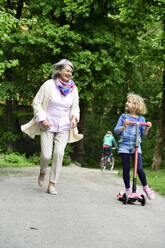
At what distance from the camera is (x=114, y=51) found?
1661 centimetres

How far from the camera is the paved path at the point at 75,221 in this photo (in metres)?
3.70

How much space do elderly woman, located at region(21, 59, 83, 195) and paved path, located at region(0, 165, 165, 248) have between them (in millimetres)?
584

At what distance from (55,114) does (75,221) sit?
2323 mm

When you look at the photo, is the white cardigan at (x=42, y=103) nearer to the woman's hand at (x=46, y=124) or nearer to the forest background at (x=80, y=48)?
the woman's hand at (x=46, y=124)

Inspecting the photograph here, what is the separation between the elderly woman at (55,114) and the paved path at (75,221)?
584mm

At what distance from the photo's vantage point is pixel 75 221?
447 centimetres

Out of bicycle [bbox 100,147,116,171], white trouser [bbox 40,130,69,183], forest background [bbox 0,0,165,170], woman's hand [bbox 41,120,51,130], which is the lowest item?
bicycle [bbox 100,147,116,171]

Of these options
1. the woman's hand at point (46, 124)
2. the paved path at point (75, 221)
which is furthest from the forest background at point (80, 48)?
the paved path at point (75, 221)

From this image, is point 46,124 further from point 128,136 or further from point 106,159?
point 106,159

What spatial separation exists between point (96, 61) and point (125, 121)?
1058 centimetres

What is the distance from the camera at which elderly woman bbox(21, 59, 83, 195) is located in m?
6.27

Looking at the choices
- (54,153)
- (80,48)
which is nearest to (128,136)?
(54,153)

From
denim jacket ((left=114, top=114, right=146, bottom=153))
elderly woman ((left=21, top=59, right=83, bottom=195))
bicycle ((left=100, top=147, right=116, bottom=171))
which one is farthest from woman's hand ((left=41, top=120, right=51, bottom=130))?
bicycle ((left=100, top=147, right=116, bottom=171))

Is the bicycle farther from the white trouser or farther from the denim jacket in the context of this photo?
the denim jacket
